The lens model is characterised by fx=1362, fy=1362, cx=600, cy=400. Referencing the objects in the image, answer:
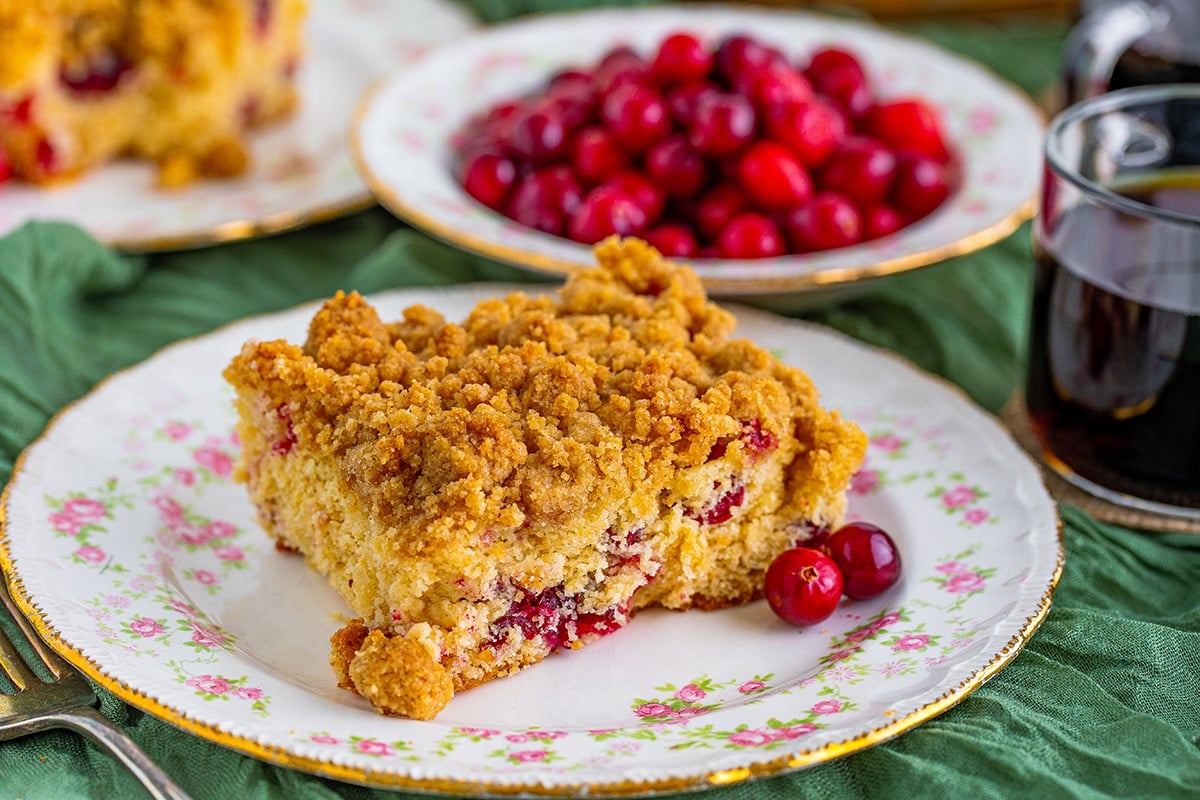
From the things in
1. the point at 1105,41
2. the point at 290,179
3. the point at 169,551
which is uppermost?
the point at 1105,41

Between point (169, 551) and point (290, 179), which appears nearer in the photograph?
point (169, 551)

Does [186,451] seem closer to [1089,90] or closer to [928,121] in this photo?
[928,121]

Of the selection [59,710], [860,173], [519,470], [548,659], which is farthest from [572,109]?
[59,710]

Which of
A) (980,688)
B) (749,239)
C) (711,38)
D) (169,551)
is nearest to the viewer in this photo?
(980,688)

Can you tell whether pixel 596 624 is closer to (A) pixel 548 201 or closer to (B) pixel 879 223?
(A) pixel 548 201

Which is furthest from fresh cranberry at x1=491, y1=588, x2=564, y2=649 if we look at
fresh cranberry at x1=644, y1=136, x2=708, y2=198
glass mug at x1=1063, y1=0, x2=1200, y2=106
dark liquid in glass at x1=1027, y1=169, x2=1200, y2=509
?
glass mug at x1=1063, y1=0, x2=1200, y2=106

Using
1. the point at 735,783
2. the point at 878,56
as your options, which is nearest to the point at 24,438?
the point at 735,783
